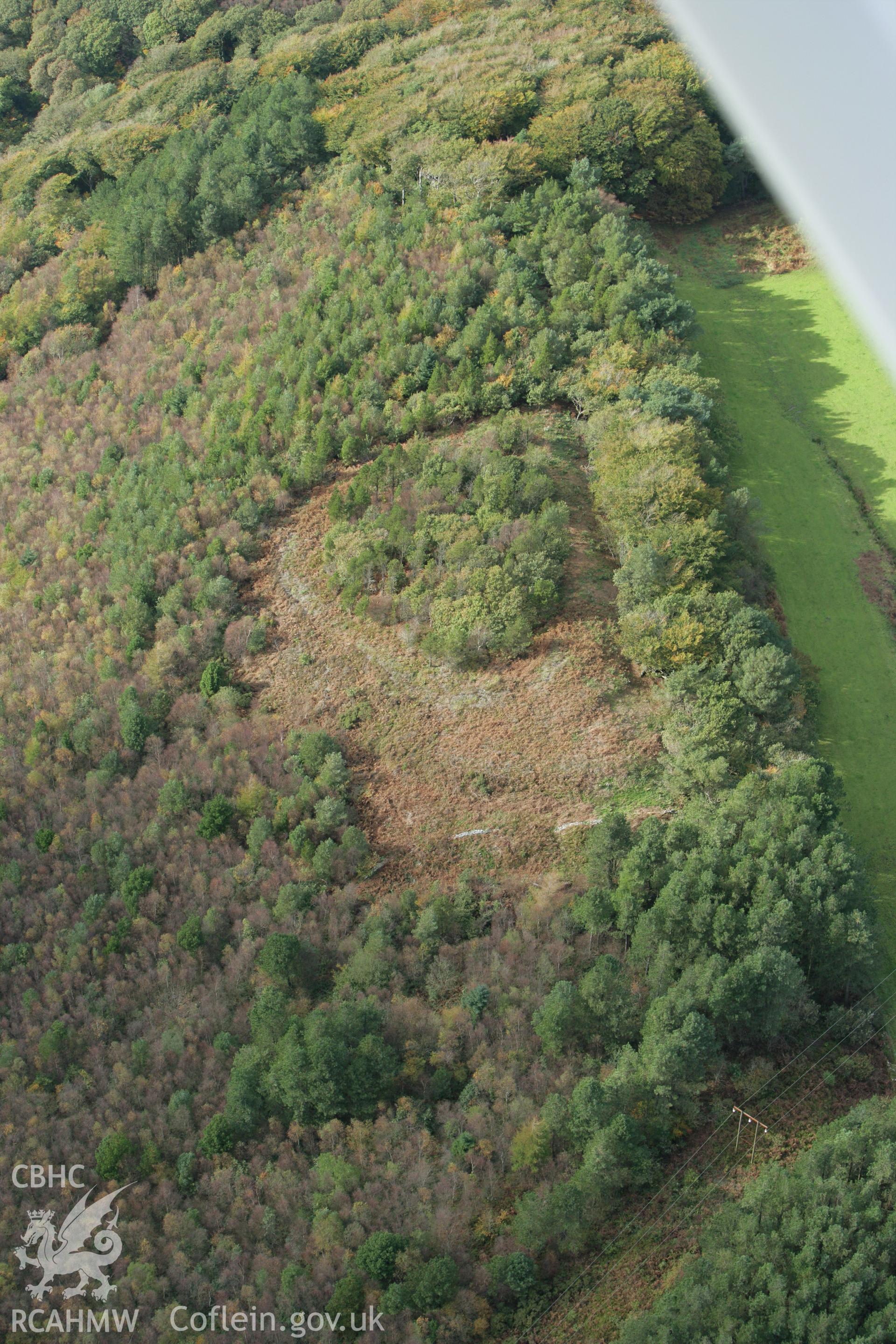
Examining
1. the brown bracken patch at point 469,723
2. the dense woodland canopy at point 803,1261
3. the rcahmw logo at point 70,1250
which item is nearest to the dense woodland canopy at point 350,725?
the rcahmw logo at point 70,1250

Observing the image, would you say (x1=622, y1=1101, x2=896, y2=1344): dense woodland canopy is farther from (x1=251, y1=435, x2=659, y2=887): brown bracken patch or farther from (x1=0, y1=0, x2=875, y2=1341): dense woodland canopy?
(x1=251, y1=435, x2=659, y2=887): brown bracken patch

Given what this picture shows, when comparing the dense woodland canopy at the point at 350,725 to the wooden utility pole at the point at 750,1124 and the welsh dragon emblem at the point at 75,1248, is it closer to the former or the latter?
the welsh dragon emblem at the point at 75,1248

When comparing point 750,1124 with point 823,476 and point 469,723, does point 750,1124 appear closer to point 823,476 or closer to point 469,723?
point 469,723

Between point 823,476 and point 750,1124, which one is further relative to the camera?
point 823,476

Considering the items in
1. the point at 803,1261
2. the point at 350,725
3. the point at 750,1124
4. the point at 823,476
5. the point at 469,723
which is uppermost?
the point at 350,725

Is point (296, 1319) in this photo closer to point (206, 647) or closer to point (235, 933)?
point (235, 933)

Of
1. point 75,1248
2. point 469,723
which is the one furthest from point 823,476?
point 75,1248

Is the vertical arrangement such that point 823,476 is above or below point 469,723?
below
